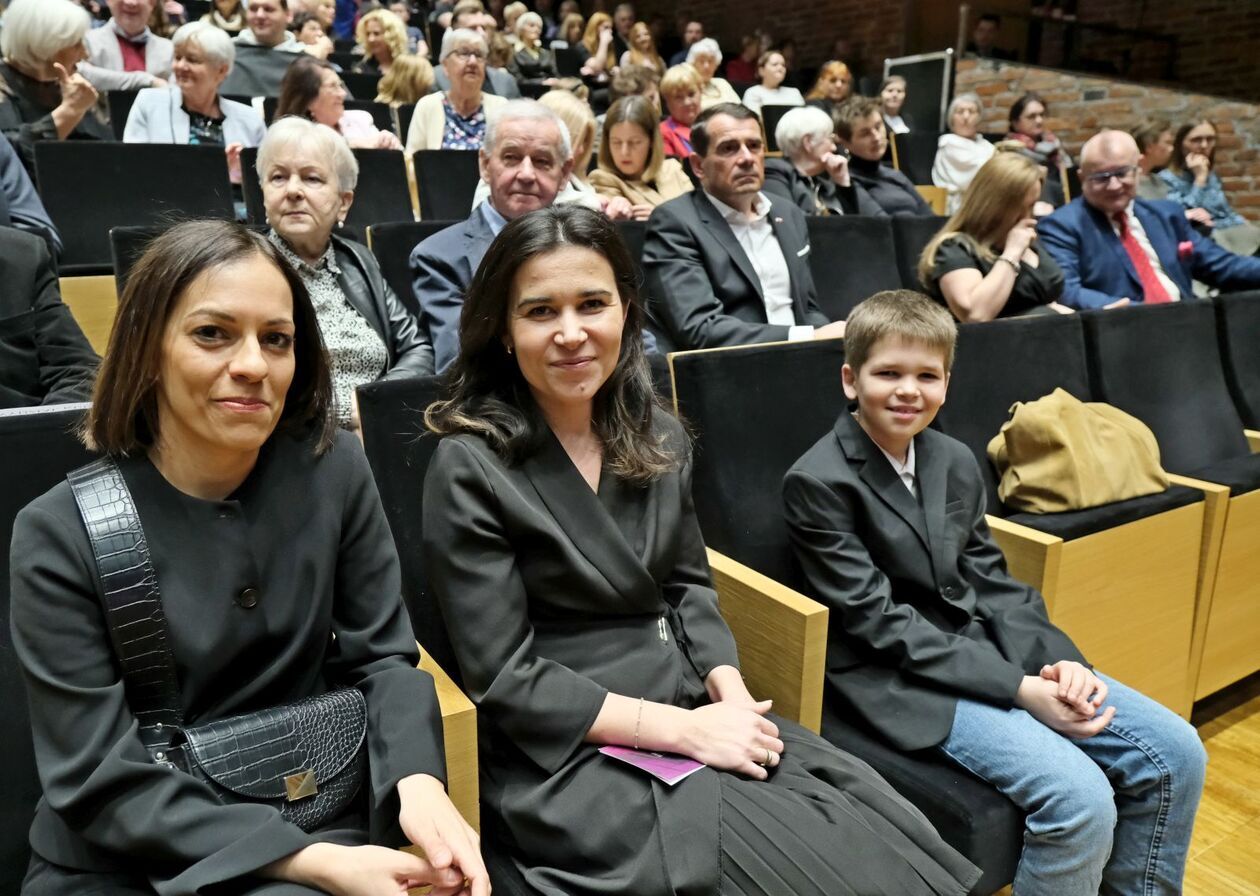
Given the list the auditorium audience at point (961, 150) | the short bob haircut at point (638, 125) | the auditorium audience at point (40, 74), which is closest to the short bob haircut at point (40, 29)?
the auditorium audience at point (40, 74)

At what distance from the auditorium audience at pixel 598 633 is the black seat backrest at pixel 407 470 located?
0.17 meters

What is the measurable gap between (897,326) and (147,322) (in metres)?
1.01

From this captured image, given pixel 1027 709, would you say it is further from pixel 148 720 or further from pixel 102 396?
pixel 102 396

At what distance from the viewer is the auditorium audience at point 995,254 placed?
7.46 feet

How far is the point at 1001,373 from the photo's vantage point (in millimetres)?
2066

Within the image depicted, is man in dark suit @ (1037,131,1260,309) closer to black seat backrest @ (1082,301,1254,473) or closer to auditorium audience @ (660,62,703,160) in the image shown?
black seat backrest @ (1082,301,1254,473)

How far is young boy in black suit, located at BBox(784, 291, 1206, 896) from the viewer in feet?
4.14

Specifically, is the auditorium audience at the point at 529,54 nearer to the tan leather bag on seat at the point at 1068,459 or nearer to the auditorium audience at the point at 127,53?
the auditorium audience at the point at 127,53

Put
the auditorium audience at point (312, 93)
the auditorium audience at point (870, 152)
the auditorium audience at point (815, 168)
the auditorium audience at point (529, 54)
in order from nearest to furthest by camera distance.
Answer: the auditorium audience at point (312, 93), the auditorium audience at point (815, 168), the auditorium audience at point (870, 152), the auditorium audience at point (529, 54)

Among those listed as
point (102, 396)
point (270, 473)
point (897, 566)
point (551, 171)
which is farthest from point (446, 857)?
point (551, 171)

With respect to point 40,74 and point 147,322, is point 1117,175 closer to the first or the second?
point 147,322

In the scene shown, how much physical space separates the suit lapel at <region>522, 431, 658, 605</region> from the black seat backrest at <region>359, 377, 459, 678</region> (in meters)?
0.28

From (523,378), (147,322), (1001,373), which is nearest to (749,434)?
(523,378)

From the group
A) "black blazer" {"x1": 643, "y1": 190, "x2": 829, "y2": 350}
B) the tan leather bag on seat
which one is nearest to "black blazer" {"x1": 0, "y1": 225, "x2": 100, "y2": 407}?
"black blazer" {"x1": 643, "y1": 190, "x2": 829, "y2": 350}
